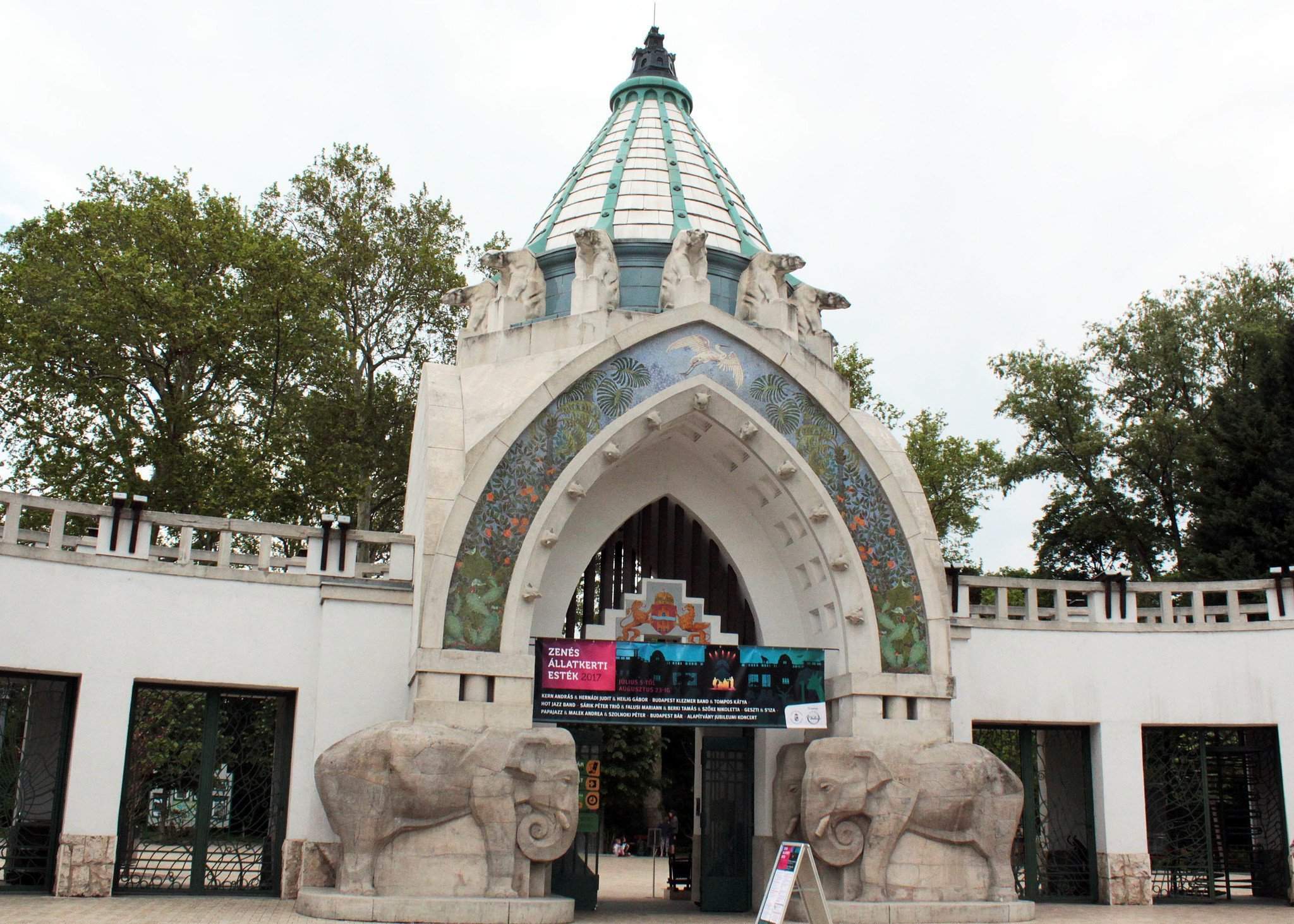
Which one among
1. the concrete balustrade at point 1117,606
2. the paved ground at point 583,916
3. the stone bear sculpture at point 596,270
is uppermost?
the stone bear sculpture at point 596,270

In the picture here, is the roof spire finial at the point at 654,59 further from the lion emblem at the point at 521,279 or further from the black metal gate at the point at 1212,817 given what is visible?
the black metal gate at the point at 1212,817

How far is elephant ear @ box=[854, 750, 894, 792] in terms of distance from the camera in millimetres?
13766

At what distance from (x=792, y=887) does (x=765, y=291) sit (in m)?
8.53

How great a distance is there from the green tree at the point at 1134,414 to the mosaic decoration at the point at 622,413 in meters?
17.7

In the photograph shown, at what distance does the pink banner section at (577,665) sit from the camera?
14195 mm

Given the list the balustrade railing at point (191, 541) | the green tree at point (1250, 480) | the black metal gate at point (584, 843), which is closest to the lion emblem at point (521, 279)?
the balustrade railing at point (191, 541)

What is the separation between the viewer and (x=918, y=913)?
13242mm

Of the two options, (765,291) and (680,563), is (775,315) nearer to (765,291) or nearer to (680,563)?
(765,291)

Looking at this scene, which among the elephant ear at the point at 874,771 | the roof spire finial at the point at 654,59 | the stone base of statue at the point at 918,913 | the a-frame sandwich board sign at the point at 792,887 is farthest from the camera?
the roof spire finial at the point at 654,59

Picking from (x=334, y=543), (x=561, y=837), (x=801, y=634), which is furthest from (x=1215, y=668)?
(x=334, y=543)

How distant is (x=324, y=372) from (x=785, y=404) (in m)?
14.7

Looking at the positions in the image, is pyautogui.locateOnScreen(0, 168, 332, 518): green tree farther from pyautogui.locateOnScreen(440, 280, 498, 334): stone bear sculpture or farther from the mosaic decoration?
the mosaic decoration

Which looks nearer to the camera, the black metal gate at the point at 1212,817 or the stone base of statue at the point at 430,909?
the stone base of statue at the point at 430,909

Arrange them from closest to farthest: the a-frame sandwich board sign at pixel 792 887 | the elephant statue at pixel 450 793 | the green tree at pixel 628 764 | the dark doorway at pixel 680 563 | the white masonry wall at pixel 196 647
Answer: the a-frame sandwich board sign at pixel 792 887, the elephant statue at pixel 450 793, the white masonry wall at pixel 196 647, the dark doorway at pixel 680 563, the green tree at pixel 628 764
